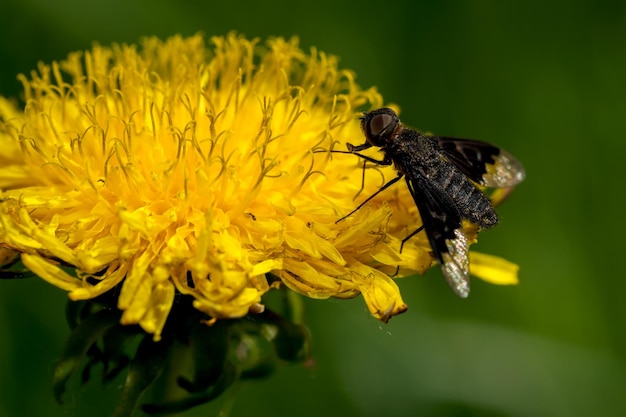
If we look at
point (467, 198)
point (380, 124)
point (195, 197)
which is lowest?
point (195, 197)

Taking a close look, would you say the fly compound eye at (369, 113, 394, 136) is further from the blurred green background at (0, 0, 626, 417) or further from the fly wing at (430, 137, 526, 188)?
the blurred green background at (0, 0, 626, 417)

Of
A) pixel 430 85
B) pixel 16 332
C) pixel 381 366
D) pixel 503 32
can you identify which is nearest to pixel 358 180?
pixel 381 366

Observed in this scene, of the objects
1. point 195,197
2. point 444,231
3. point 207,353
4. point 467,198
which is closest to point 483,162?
point 467,198

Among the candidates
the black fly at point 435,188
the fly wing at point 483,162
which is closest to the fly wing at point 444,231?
the black fly at point 435,188

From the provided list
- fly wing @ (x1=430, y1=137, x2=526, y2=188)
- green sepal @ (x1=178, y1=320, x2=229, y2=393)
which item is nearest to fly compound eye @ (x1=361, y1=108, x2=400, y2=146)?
fly wing @ (x1=430, y1=137, x2=526, y2=188)

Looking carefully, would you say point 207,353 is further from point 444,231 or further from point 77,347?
point 444,231

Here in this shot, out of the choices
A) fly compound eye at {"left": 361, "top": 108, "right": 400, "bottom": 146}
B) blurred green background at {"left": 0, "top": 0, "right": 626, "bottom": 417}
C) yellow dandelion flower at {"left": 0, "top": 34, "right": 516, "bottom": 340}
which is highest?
fly compound eye at {"left": 361, "top": 108, "right": 400, "bottom": 146}

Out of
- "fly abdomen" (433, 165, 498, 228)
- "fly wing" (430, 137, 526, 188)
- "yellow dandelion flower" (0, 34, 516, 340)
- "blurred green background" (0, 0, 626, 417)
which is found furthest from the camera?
"blurred green background" (0, 0, 626, 417)
